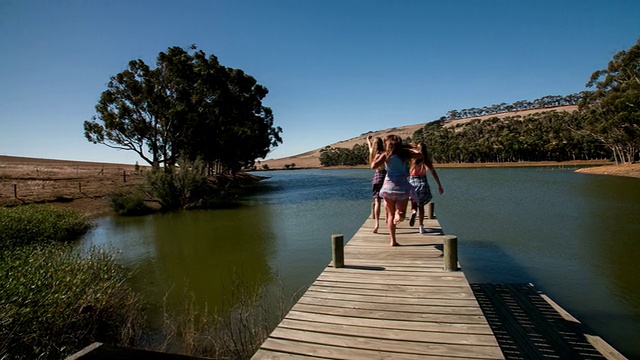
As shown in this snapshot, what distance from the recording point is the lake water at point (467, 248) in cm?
729

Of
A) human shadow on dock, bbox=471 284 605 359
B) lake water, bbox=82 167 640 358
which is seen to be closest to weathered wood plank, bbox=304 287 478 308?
human shadow on dock, bbox=471 284 605 359

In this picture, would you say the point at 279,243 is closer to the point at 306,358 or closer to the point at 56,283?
the point at 56,283

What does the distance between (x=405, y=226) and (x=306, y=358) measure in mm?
5732

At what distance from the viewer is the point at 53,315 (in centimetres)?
432

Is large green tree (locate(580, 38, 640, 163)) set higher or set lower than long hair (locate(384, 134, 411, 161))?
higher

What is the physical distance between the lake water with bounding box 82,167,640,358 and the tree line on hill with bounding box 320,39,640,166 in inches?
206

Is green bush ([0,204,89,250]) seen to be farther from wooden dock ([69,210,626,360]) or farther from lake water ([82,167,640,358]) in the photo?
wooden dock ([69,210,626,360])

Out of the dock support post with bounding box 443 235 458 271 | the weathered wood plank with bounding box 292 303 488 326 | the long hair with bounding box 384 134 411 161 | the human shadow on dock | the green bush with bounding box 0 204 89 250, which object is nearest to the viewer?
the weathered wood plank with bounding box 292 303 488 326

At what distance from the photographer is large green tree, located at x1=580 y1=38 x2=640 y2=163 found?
1481 inches

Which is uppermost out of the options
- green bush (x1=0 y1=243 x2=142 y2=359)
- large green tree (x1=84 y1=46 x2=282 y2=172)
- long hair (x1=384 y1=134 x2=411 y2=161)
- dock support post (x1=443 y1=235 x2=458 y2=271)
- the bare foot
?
large green tree (x1=84 y1=46 x2=282 y2=172)

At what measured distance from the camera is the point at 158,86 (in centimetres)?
2691

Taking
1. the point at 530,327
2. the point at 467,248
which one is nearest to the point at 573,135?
the point at 467,248

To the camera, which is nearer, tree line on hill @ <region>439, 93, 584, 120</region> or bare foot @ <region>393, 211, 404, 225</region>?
bare foot @ <region>393, 211, 404, 225</region>

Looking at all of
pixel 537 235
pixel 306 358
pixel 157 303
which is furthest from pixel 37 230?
pixel 537 235
